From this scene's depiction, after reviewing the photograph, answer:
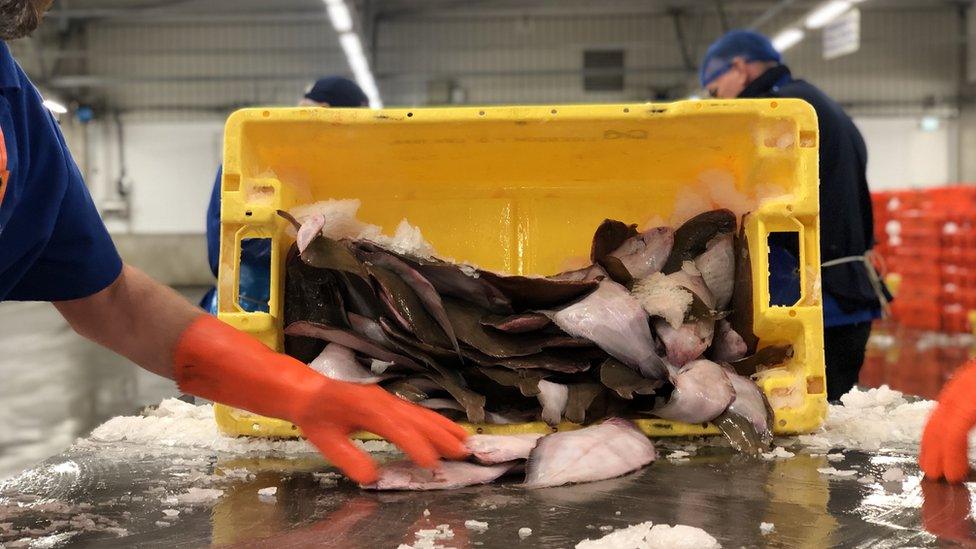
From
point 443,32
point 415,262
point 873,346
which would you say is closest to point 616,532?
point 415,262

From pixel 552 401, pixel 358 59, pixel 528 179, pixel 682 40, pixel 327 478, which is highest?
pixel 682 40

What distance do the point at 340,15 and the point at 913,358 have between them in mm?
7292

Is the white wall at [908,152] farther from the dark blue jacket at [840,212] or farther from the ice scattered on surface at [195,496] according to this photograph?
the ice scattered on surface at [195,496]

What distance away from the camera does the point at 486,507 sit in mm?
1535

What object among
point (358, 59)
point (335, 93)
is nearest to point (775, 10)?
point (358, 59)

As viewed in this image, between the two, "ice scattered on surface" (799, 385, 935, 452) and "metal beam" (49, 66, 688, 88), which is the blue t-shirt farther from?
"metal beam" (49, 66, 688, 88)

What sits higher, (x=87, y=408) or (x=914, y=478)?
(x=914, y=478)

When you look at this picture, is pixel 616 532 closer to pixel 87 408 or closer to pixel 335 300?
pixel 335 300

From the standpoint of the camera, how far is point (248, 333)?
2078 mm

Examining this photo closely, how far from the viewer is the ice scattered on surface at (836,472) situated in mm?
1711

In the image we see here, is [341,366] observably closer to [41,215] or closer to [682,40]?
[41,215]

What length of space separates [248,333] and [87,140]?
1882 cm

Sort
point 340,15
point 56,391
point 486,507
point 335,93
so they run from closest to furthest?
point 486,507 < point 335,93 < point 56,391 < point 340,15

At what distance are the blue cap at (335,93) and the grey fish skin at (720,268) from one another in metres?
2.05
